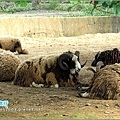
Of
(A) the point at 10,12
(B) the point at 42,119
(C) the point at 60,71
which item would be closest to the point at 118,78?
(B) the point at 42,119

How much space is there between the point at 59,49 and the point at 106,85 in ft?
31.2

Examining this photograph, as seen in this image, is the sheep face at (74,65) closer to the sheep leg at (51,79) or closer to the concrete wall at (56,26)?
the sheep leg at (51,79)

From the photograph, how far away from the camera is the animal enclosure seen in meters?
6.76

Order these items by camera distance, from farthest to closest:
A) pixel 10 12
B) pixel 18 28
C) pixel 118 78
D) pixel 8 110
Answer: pixel 10 12, pixel 18 28, pixel 118 78, pixel 8 110

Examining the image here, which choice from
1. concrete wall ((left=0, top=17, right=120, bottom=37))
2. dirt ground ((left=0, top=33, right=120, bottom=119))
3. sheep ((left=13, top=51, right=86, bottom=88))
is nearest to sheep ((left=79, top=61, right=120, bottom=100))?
dirt ground ((left=0, top=33, right=120, bottom=119))

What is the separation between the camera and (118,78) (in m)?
7.45

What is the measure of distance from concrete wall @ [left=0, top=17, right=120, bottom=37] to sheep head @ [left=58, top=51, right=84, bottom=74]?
12.5m

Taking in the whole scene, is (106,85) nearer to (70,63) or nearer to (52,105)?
(52,105)

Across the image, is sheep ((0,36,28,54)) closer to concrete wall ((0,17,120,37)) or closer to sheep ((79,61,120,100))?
concrete wall ((0,17,120,37))

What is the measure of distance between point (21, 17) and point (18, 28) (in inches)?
24.9

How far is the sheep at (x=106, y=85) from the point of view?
7383 millimetres

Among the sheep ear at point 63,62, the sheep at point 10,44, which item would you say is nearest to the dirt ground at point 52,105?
the sheep ear at point 63,62

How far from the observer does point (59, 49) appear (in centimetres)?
1683

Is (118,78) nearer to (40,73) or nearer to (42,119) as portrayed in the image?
(42,119)
